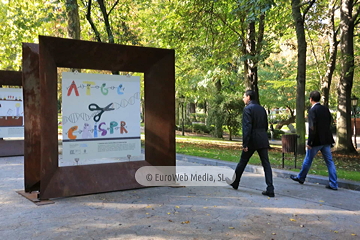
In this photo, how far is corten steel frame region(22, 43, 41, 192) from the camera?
6.45 m

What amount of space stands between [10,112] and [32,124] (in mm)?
7216

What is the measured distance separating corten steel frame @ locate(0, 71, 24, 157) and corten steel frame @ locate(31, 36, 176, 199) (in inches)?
286

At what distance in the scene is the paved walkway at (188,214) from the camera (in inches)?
172

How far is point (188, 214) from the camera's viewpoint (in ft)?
17.1

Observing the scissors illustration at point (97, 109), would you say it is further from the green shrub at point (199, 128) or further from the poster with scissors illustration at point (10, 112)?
the green shrub at point (199, 128)

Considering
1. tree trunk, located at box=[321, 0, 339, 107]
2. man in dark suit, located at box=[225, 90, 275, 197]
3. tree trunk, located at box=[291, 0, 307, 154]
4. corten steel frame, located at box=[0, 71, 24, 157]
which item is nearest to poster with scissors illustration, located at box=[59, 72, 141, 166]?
man in dark suit, located at box=[225, 90, 275, 197]

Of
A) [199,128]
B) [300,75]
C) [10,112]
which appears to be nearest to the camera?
[10,112]

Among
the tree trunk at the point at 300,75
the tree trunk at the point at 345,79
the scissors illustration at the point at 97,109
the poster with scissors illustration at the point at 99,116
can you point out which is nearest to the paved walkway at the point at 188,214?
the poster with scissors illustration at the point at 99,116

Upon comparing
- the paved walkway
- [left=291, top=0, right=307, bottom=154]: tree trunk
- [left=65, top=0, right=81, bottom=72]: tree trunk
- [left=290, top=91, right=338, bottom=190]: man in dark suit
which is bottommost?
the paved walkway

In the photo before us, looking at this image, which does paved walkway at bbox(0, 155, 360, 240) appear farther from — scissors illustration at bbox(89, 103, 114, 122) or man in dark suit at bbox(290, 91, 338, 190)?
scissors illustration at bbox(89, 103, 114, 122)

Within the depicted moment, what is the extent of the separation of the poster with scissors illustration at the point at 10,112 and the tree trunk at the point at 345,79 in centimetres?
1270

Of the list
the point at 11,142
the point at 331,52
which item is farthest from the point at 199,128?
the point at 11,142

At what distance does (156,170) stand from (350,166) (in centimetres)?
714

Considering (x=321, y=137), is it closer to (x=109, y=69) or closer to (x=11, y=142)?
(x=109, y=69)
